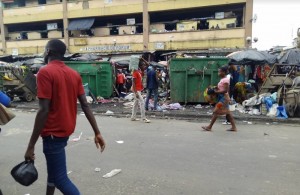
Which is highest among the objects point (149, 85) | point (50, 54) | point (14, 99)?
point (50, 54)

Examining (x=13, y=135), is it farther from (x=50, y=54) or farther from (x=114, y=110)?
(x=50, y=54)

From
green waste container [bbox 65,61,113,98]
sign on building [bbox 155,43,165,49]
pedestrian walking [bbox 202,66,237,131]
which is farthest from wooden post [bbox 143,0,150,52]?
pedestrian walking [bbox 202,66,237,131]

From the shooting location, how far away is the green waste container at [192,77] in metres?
10.9

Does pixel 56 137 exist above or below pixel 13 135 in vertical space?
above

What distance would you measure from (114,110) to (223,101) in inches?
191

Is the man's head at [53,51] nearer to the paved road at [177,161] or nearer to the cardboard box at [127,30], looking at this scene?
the paved road at [177,161]

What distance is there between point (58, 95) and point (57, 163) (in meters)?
0.58

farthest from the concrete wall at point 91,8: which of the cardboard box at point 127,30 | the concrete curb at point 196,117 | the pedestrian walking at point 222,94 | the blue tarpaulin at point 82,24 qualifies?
the pedestrian walking at point 222,94

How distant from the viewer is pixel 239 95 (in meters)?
11.8

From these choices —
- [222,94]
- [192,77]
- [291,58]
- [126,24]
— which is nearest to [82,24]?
[126,24]

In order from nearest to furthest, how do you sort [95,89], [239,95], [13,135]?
[13,135] → [239,95] → [95,89]

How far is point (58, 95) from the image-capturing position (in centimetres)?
242

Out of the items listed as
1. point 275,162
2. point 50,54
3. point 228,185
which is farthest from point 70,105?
point 275,162

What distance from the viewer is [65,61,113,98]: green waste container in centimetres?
1294
